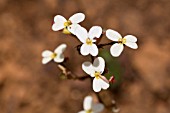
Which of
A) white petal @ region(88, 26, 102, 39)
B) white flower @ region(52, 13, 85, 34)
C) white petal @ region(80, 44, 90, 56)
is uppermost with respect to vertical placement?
white flower @ region(52, 13, 85, 34)

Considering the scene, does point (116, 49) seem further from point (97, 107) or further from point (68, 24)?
point (97, 107)

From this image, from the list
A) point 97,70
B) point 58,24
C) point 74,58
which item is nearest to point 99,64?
point 97,70

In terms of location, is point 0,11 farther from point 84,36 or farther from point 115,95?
point 84,36

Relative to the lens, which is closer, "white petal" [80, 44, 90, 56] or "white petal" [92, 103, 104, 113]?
"white petal" [80, 44, 90, 56]

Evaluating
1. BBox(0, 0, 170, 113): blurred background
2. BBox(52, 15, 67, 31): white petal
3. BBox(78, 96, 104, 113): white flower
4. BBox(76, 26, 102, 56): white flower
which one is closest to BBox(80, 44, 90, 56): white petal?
BBox(76, 26, 102, 56): white flower

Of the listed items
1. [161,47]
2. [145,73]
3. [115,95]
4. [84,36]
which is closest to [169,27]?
[161,47]

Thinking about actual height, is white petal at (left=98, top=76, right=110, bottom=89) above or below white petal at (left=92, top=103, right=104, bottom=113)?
above

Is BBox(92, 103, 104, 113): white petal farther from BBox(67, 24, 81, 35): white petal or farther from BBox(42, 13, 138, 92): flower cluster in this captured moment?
BBox(67, 24, 81, 35): white petal
